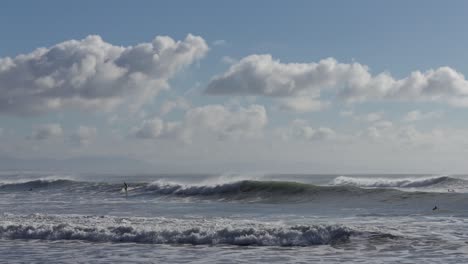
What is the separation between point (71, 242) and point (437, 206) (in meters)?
16.1

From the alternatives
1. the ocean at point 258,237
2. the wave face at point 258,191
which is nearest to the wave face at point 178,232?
the ocean at point 258,237

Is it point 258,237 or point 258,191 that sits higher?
point 258,191

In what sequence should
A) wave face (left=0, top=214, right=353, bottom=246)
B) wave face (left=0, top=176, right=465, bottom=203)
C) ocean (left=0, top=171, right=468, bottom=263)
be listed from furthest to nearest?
wave face (left=0, top=176, right=465, bottom=203), wave face (left=0, top=214, right=353, bottom=246), ocean (left=0, top=171, right=468, bottom=263)

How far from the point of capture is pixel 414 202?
1112 inches

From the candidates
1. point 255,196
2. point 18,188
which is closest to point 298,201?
point 255,196

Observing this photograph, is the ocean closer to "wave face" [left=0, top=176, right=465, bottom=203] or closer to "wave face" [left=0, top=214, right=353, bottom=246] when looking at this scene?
"wave face" [left=0, top=214, right=353, bottom=246]

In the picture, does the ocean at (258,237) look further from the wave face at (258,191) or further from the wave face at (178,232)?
the wave face at (258,191)

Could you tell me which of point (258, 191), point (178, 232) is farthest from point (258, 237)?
point (258, 191)

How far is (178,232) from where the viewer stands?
17.6m

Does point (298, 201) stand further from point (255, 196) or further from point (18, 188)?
point (18, 188)

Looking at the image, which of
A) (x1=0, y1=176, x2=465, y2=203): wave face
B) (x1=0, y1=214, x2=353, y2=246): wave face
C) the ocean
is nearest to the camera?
the ocean

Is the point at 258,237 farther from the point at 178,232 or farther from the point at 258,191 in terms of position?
the point at 258,191

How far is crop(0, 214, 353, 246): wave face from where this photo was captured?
1659 centimetres

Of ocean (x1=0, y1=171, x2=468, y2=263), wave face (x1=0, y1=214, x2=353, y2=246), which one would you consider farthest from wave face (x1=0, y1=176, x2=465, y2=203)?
wave face (x1=0, y1=214, x2=353, y2=246)
